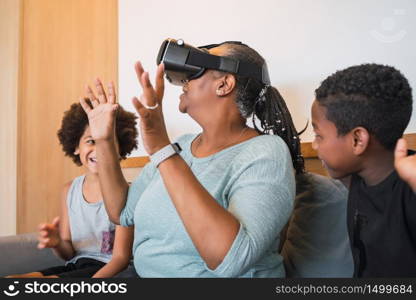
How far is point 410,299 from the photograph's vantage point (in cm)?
80

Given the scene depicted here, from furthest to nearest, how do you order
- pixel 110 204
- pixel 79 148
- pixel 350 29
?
pixel 79 148
pixel 350 29
pixel 110 204

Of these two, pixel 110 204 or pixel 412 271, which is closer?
pixel 412 271

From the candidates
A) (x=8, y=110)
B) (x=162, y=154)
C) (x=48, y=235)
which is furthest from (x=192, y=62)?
(x=8, y=110)

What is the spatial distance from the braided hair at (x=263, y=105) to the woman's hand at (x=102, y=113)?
0.30 m

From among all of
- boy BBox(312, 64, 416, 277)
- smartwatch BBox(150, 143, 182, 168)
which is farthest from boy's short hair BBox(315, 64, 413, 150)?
smartwatch BBox(150, 143, 182, 168)

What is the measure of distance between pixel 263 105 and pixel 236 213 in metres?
0.38

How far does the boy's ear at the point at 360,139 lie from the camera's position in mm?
908

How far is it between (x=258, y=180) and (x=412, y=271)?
36cm

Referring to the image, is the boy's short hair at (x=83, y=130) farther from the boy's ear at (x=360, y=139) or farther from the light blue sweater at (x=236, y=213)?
the boy's ear at (x=360, y=139)

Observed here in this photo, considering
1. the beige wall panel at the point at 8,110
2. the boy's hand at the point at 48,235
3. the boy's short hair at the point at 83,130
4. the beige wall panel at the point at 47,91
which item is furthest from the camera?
the beige wall panel at the point at 8,110

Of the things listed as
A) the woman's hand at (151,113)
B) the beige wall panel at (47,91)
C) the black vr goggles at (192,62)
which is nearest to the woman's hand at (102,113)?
the black vr goggles at (192,62)

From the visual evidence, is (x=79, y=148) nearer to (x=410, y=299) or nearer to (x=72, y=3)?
(x=72, y=3)

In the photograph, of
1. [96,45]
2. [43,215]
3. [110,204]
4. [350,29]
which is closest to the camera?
[110,204]

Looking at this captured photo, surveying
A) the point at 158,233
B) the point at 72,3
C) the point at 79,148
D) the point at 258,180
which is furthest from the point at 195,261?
the point at 72,3
